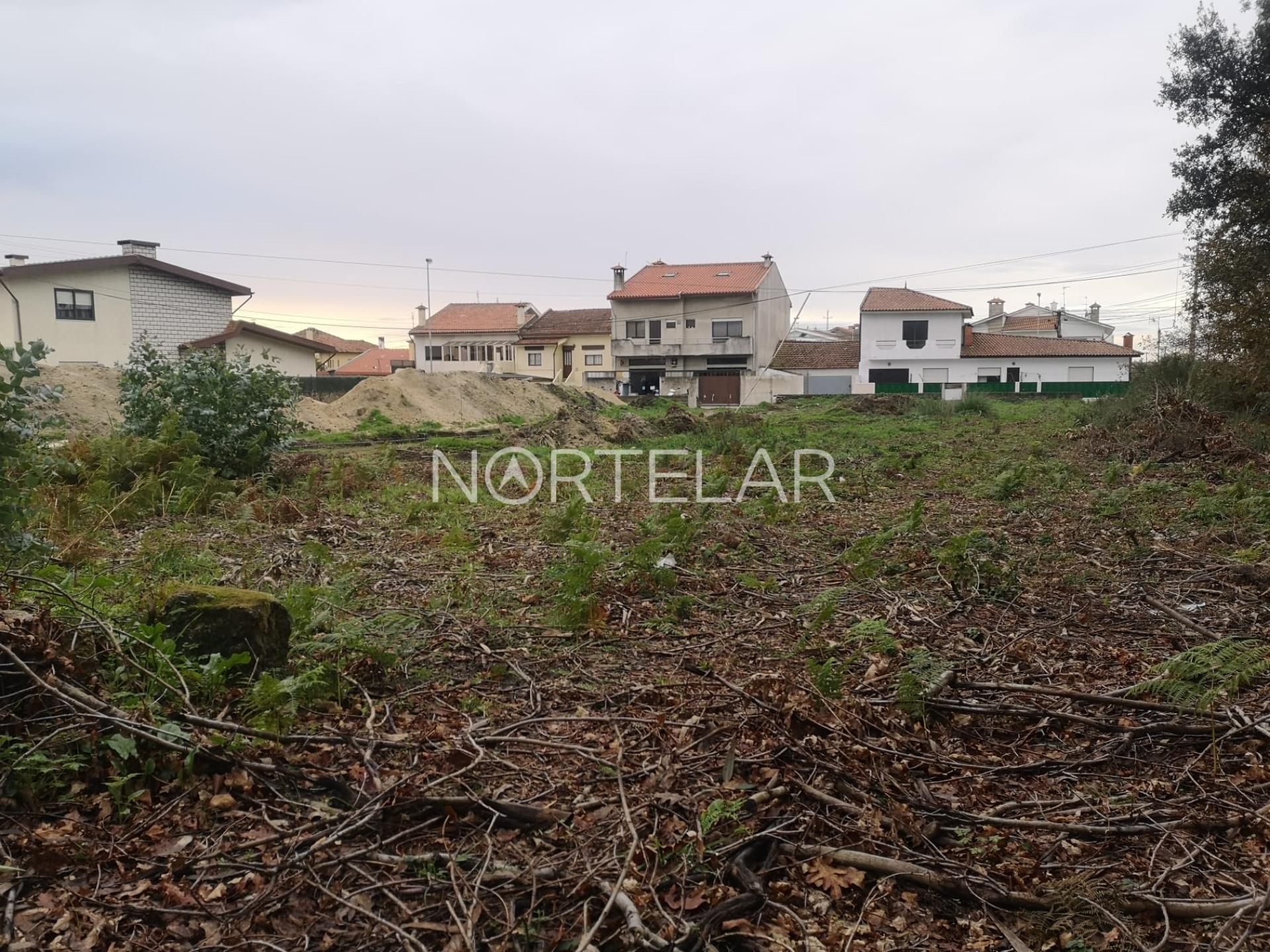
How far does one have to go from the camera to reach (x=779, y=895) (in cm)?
254

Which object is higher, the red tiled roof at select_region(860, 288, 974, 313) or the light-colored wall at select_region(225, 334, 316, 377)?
the red tiled roof at select_region(860, 288, 974, 313)

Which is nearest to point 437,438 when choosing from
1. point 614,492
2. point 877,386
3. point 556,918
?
point 614,492

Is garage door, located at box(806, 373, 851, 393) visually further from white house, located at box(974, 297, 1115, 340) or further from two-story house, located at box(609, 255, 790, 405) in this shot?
white house, located at box(974, 297, 1115, 340)

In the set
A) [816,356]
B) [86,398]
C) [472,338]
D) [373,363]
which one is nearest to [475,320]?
[472,338]

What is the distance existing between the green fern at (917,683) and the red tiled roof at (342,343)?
70.5 metres

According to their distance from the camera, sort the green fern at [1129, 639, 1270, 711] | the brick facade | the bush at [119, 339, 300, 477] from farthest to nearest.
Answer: the brick facade
the bush at [119, 339, 300, 477]
the green fern at [1129, 639, 1270, 711]

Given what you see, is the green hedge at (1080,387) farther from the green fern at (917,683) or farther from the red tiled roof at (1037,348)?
the green fern at (917,683)

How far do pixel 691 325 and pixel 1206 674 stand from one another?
48.3 metres

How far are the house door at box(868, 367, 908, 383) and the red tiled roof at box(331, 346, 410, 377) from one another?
3292 centimetres

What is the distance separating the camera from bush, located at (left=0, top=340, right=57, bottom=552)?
171 inches

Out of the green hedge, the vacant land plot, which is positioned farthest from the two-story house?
the vacant land plot

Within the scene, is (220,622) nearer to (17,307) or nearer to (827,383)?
(17,307)

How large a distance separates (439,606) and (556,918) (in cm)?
333

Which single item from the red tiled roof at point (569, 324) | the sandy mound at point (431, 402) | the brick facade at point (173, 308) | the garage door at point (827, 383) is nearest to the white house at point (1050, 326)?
the garage door at point (827, 383)
